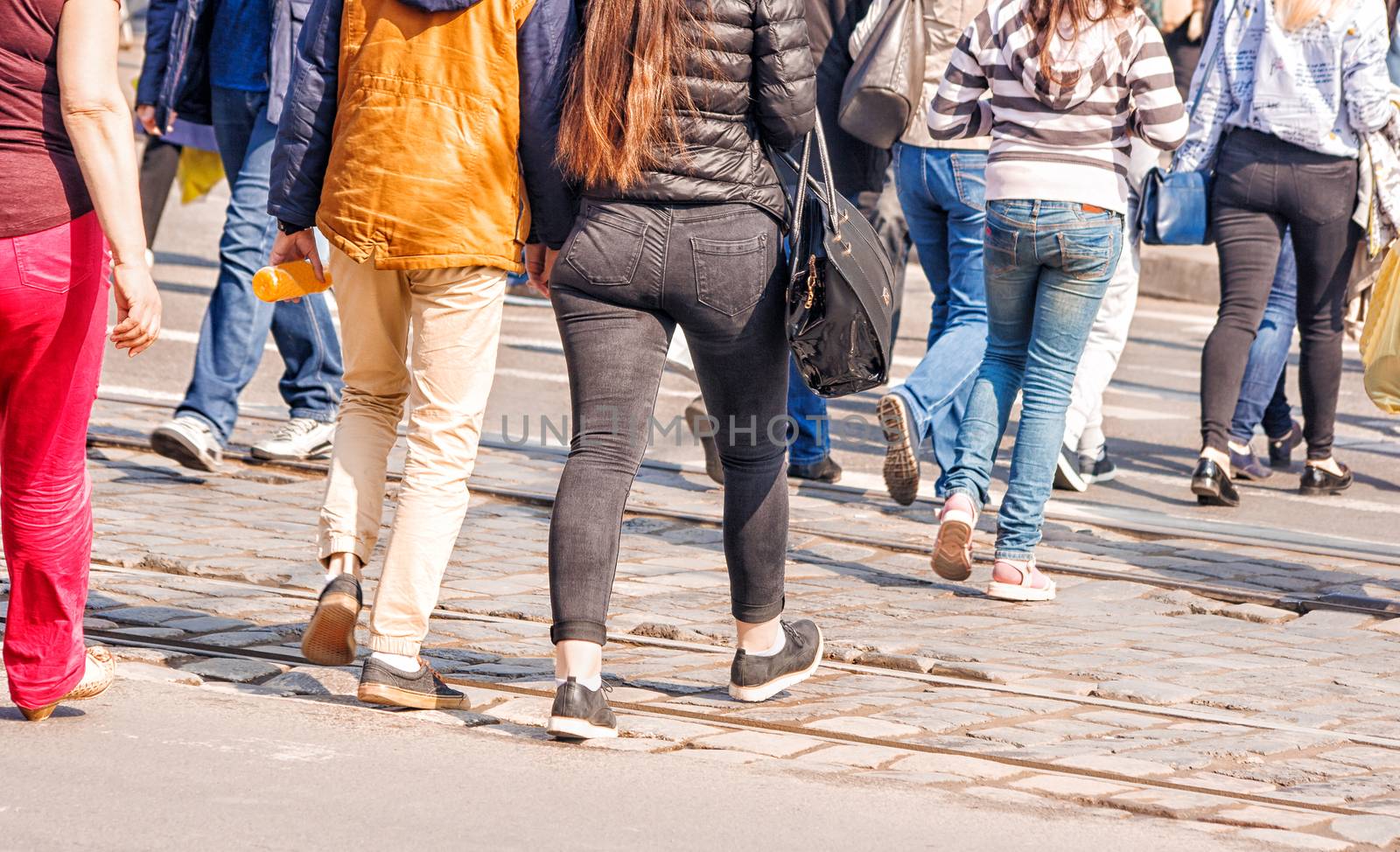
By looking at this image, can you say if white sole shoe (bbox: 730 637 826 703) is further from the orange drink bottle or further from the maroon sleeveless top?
the maroon sleeveless top

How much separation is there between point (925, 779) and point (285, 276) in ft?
5.99

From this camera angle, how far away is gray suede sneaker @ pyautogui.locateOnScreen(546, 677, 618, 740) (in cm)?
423

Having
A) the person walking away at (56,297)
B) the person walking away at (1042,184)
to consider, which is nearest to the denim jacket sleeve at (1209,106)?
the person walking away at (1042,184)

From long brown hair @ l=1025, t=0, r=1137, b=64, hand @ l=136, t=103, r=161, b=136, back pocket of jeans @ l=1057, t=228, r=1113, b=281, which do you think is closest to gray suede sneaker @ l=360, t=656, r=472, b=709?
back pocket of jeans @ l=1057, t=228, r=1113, b=281

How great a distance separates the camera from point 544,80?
427 cm

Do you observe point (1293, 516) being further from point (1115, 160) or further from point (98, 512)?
point (98, 512)

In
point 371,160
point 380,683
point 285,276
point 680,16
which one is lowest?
point 380,683

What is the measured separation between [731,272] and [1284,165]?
405cm

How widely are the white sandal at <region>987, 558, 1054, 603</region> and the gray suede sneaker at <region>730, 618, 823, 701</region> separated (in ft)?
4.52

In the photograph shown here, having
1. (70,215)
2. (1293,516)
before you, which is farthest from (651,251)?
(1293,516)

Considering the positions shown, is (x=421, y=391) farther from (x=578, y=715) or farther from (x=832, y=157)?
(x=832, y=157)

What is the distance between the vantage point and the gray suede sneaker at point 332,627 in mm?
4445

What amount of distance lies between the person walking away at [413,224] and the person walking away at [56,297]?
50 cm

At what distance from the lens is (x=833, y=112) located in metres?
7.44
